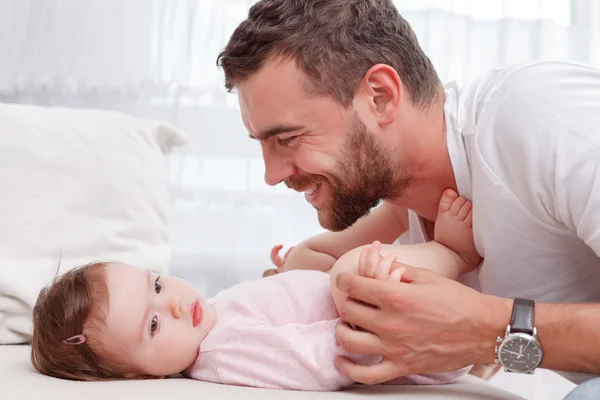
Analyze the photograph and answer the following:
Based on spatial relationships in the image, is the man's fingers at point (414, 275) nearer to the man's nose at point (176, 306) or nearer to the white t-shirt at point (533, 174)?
the white t-shirt at point (533, 174)

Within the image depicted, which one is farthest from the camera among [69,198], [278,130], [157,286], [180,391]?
[69,198]

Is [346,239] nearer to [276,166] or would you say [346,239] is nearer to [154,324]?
[276,166]

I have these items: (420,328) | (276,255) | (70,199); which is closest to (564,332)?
(420,328)

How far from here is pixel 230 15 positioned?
2.63 m

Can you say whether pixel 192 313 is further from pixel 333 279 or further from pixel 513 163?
pixel 513 163

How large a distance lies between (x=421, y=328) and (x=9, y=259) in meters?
0.99

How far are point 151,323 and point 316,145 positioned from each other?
1.63 ft

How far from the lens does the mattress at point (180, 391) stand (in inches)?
44.8

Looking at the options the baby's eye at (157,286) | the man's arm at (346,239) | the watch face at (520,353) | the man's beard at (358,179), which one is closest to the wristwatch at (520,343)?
the watch face at (520,353)

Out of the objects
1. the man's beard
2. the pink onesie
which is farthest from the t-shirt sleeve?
the pink onesie

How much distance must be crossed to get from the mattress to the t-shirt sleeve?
335 mm

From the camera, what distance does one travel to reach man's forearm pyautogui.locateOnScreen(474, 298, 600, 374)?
1.21 m

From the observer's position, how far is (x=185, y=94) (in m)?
2.61

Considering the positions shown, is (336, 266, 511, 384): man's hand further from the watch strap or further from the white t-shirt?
the white t-shirt
